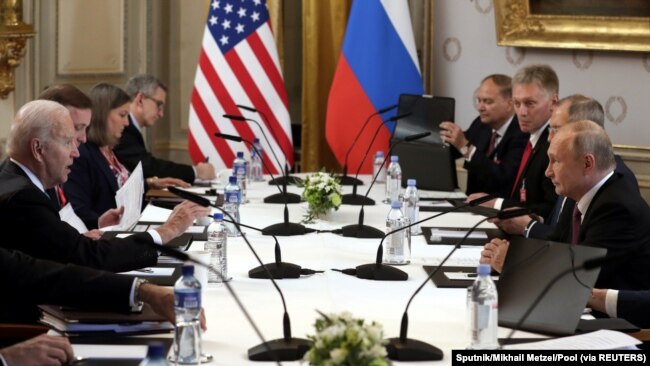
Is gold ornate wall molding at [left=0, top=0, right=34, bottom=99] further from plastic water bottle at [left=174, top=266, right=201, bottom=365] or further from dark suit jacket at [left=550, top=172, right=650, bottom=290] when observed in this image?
plastic water bottle at [left=174, top=266, right=201, bottom=365]

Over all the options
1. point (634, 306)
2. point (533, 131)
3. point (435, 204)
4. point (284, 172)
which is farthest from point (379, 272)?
point (284, 172)

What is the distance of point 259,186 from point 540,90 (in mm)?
1646

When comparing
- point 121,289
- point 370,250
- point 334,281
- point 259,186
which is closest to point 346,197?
point 259,186

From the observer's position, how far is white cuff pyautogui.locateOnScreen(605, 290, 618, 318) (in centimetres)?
319

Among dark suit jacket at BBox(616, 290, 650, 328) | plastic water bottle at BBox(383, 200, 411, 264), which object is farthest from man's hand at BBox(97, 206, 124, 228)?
dark suit jacket at BBox(616, 290, 650, 328)

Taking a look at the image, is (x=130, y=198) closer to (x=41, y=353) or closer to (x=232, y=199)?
(x=232, y=199)

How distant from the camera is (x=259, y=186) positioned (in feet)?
20.1

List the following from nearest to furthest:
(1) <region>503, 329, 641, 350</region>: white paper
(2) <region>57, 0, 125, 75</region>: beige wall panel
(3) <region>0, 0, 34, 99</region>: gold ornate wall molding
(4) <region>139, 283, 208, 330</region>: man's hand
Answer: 1. (1) <region>503, 329, 641, 350</region>: white paper
2. (4) <region>139, 283, 208, 330</region>: man's hand
3. (3) <region>0, 0, 34, 99</region>: gold ornate wall molding
4. (2) <region>57, 0, 125, 75</region>: beige wall panel

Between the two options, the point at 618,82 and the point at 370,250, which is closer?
the point at 370,250

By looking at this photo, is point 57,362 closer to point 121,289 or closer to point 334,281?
point 121,289

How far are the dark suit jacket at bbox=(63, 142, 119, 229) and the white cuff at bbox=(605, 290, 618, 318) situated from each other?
253 centimetres

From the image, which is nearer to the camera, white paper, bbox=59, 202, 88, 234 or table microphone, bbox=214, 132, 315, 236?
white paper, bbox=59, 202, 88, 234

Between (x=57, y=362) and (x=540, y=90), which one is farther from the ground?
(x=540, y=90)

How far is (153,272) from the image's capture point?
11.4 ft
